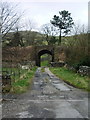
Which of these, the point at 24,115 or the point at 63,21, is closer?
the point at 24,115

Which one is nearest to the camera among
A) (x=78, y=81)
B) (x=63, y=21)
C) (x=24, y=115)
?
(x=24, y=115)

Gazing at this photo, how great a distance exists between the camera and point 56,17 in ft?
265

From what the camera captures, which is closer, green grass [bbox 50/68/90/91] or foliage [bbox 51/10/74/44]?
green grass [bbox 50/68/90/91]

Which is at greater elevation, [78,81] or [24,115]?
[78,81]

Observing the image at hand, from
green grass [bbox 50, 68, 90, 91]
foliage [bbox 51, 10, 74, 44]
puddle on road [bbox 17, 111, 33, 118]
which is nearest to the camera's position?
puddle on road [bbox 17, 111, 33, 118]

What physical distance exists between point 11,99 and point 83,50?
55.3ft

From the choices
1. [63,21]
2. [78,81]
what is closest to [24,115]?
[78,81]

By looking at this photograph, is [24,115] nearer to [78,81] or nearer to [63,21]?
[78,81]

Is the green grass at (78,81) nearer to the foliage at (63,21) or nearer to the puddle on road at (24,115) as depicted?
the puddle on road at (24,115)

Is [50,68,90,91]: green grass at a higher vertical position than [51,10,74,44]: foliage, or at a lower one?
lower

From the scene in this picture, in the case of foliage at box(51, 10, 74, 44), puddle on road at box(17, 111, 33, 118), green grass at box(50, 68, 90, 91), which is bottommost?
puddle on road at box(17, 111, 33, 118)

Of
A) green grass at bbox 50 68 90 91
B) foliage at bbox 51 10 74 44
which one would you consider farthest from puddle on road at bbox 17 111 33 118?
foliage at bbox 51 10 74 44

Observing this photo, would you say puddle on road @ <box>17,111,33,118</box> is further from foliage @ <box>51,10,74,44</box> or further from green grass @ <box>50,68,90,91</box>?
foliage @ <box>51,10,74,44</box>

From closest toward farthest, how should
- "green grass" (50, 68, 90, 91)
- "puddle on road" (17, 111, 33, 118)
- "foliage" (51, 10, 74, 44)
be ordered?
"puddle on road" (17, 111, 33, 118), "green grass" (50, 68, 90, 91), "foliage" (51, 10, 74, 44)
